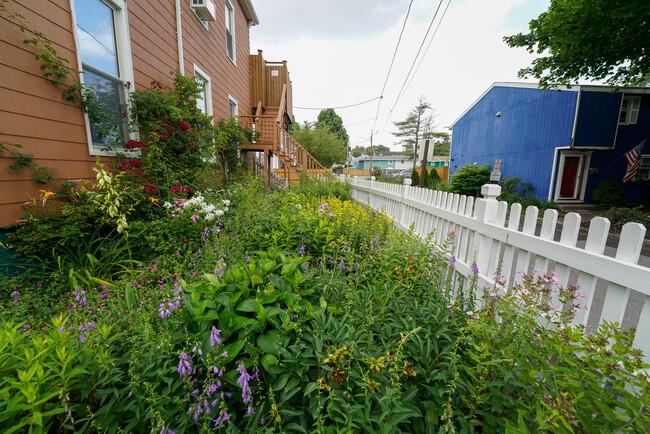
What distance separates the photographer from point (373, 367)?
1097mm

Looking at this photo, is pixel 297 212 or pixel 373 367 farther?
pixel 297 212

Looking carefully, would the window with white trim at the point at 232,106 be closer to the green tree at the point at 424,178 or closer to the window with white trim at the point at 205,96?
the window with white trim at the point at 205,96

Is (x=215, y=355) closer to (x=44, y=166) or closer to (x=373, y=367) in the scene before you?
(x=373, y=367)

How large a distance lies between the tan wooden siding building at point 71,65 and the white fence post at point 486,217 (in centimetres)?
461

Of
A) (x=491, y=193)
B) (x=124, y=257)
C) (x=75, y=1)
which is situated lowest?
(x=124, y=257)

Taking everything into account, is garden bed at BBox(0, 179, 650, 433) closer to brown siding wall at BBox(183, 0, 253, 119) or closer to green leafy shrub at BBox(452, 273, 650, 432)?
green leafy shrub at BBox(452, 273, 650, 432)

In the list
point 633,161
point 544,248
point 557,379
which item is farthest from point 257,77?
point 633,161

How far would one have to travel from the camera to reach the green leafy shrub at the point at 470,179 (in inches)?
546

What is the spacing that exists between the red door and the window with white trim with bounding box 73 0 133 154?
16.2m

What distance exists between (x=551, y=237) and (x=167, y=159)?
5.05 metres

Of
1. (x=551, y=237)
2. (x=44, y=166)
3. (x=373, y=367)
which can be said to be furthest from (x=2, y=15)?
(x=551, y=237)

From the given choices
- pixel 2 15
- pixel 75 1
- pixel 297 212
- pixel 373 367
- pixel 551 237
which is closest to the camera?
pixel 373 367

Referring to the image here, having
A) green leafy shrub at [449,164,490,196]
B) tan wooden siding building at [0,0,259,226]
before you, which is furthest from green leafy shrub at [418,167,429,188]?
tan wooden siding building at [0,0,259,226]

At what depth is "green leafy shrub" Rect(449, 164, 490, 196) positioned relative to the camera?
13.9 meters
